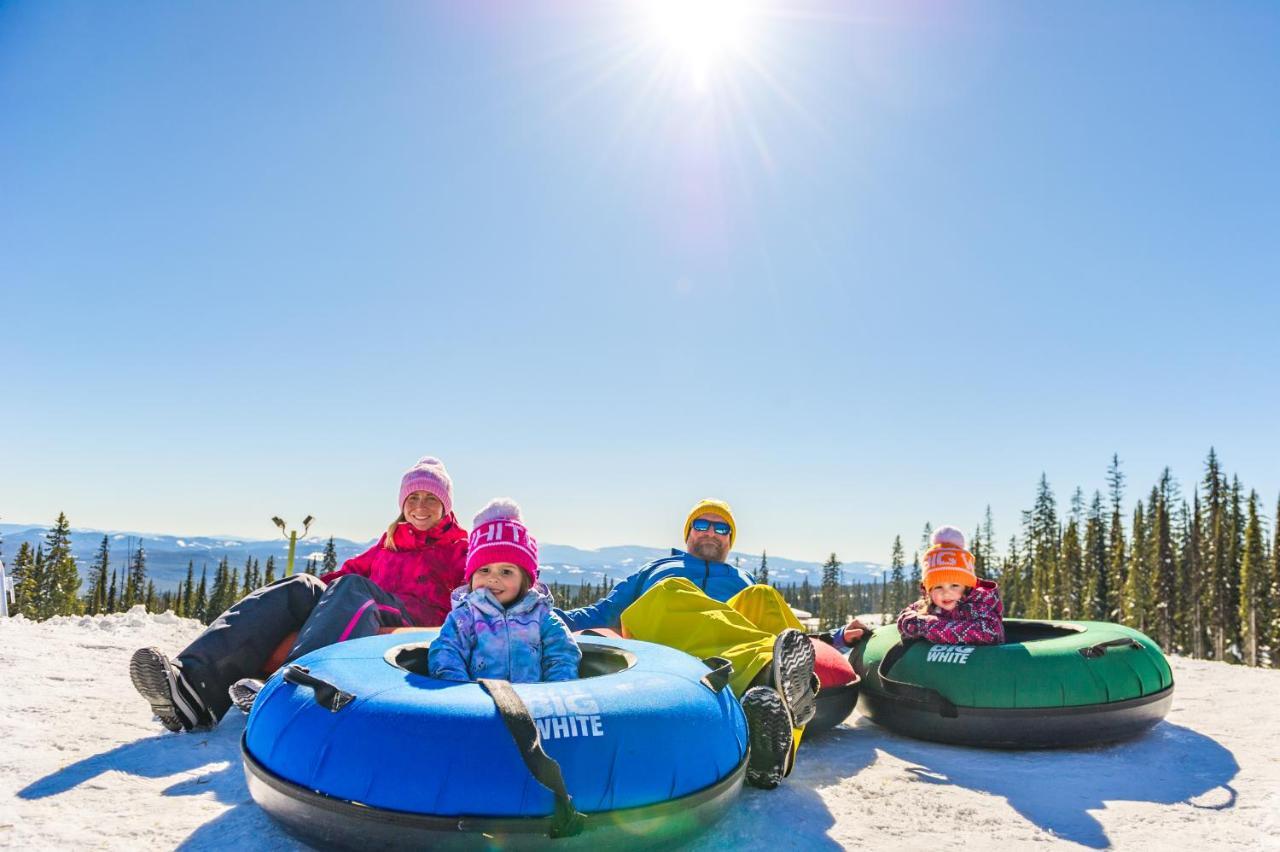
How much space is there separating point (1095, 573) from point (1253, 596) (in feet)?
32.6

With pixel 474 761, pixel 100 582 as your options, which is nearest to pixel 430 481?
pixel 474 761

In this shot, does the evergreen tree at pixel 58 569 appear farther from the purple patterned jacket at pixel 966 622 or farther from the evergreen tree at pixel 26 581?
the purple patterned jacket at pixel 966 622

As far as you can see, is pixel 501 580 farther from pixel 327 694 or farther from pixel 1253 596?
pixel 1253 596

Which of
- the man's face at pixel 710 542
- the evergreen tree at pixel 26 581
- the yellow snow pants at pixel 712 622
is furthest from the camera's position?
the evergreen tree at pixel 26 581

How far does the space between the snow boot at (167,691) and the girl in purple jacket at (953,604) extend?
553 cm

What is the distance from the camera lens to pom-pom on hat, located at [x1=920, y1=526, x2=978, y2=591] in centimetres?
621

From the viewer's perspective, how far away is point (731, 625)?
5160mm

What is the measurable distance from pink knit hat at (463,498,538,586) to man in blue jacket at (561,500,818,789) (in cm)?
144

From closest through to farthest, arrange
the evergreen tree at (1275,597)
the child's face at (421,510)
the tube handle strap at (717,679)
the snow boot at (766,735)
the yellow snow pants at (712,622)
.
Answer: the tube handle strap at (717,679)
the snow boot at (766,735)
the yellow snow pants at (712,622)
the child's face at (421,510)
the evergreen tree at (1275,597)

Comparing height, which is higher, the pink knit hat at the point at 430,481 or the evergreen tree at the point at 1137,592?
the pink knit hat at the point at 430,481

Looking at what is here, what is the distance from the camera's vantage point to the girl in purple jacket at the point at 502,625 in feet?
12.7

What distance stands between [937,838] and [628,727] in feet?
6.41

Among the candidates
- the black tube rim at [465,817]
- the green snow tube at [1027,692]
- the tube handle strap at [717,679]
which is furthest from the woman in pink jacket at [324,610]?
the green snow tube at [1027,692]

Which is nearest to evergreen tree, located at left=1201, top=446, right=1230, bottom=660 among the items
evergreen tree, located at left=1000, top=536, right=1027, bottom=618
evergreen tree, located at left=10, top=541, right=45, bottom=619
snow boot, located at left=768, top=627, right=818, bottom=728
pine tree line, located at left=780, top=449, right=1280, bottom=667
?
pine tree line, located at left=780, top=449, right=1280, bottom=667
